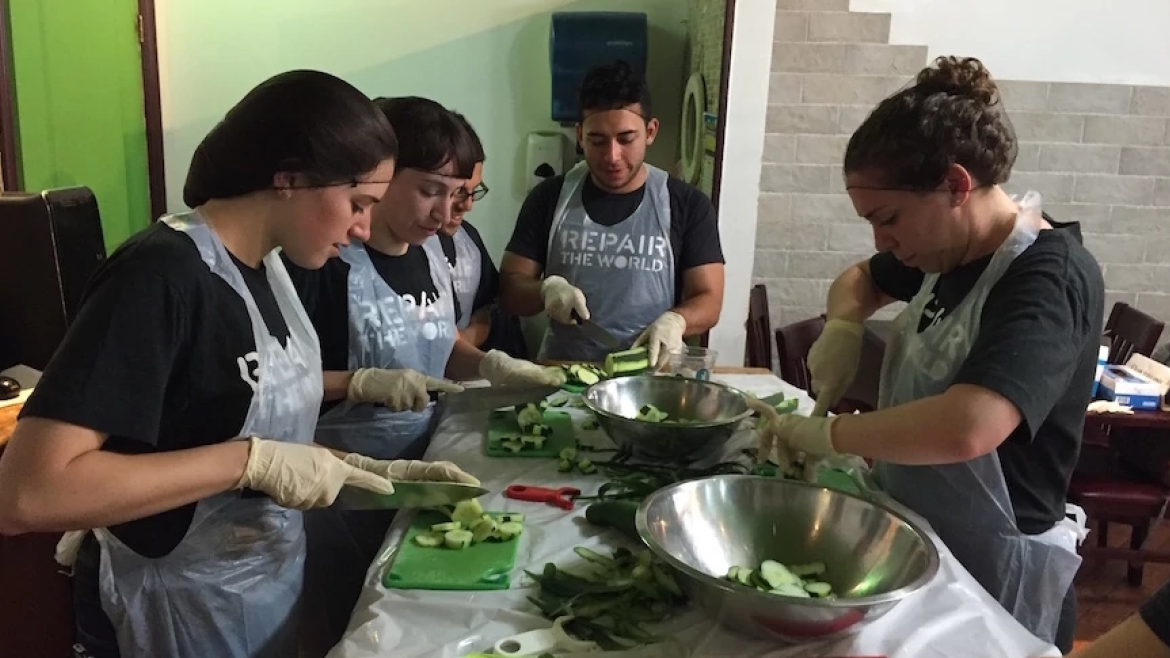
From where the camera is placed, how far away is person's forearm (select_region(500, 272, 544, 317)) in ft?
8.09

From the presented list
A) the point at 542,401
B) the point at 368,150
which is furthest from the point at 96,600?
the point at 542,401

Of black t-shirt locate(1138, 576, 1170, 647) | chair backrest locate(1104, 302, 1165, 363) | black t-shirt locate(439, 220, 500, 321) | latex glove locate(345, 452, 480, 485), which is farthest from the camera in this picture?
chair backrest locate(1104, 302, 1165, 363)

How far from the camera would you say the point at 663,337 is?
2.27m

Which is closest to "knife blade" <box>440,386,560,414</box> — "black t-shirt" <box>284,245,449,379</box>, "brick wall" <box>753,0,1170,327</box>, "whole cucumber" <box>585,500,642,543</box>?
"black t-shirt" <box>284,245,449,379</box>

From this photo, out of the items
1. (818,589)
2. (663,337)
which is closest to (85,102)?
(663,337)

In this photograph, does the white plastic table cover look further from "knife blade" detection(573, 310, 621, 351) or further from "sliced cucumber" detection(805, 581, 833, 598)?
"knife blade" detection(573, 310, 621, 351)

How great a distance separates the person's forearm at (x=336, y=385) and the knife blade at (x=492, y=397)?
286mm

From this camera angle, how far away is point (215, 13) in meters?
3.53

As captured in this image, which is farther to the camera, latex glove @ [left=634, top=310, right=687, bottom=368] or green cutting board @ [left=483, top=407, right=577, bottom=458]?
latex glove @ [left=634, top=310, right=687, bottom=368]

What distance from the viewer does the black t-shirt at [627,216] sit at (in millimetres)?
2584

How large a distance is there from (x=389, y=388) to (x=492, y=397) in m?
0.35

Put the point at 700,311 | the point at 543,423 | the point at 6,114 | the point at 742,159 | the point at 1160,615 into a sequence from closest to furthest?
the point at 1160,615 < the point at 543,423 < the point at 700,311 < the point at 6,114 < the point at 742,159

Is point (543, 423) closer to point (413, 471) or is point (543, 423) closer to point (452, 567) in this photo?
point (413, 471)

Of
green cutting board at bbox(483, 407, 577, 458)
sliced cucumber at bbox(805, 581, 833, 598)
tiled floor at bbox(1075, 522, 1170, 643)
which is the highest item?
sliced cucumber at bbox(805, 581, 833, 598)
